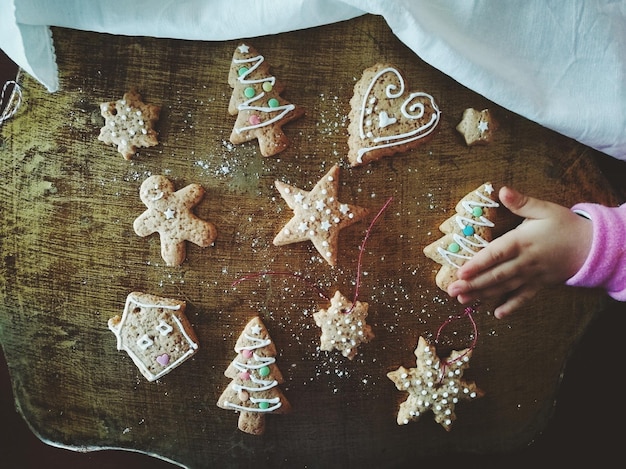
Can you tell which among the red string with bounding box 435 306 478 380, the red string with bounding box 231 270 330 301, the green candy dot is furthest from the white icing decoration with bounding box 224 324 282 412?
the green candy dot

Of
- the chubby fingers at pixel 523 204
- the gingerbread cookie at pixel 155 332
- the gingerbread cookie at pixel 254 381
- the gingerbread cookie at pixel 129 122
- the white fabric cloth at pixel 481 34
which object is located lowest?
the gingerbread cookie at pixel 254 381

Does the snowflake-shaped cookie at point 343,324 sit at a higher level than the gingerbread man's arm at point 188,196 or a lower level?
lower

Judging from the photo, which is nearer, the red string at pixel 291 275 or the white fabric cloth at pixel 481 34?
the white fabric cloth at pixel 481 34

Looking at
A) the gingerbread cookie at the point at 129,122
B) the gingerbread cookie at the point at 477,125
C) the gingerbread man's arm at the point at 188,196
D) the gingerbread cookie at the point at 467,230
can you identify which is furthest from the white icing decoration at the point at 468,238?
the gingerbread cookie at the point at 129,122

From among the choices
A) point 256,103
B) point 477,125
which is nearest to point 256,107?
point 256,103

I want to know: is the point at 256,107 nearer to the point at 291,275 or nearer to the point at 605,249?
the point at 291,275

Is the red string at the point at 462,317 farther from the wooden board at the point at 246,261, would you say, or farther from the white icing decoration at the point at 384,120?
the white icing decoration at the point at 384,120
